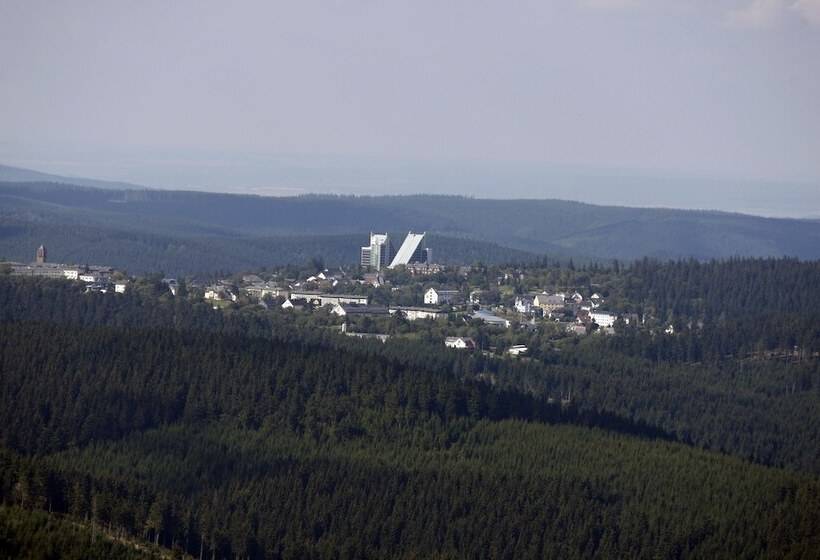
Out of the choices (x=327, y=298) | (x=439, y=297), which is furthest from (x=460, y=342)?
(x=439, y=297)

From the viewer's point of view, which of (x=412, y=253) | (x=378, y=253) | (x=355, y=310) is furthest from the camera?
(x=378, y=253)

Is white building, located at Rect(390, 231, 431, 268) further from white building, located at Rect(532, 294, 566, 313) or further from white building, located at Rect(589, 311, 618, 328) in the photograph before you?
white building, located at Rect(589, 311, 618, 328)

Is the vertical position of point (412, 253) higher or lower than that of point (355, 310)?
higher

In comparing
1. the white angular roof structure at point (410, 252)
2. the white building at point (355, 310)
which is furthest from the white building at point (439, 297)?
the white angular roof structure at point (410, 252)

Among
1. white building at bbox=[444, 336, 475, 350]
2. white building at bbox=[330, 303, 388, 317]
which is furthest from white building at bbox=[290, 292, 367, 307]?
white building at bbox=[444, 336, 475, 350]

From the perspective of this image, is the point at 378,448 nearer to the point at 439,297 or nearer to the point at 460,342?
the point at 460,342

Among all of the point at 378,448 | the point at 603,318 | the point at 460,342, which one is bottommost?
the point at 378,448
